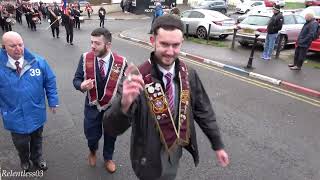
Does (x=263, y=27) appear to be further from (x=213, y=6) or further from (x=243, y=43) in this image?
(x=213, y=6)

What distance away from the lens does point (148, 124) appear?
2602 millimetres

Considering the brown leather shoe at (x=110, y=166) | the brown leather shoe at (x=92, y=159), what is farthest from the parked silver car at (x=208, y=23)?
the brown leather shoe at (x=110, y=166)

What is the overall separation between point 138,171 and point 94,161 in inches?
86.4

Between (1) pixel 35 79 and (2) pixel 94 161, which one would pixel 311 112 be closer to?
(2) pixel 94 161

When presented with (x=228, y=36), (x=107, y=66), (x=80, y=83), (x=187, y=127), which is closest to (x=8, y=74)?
(x=80, y=83)

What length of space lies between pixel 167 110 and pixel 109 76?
6.14 feet

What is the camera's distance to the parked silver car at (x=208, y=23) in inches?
674

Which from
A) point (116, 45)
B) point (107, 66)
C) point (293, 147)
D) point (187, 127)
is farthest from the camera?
point (116, 45)

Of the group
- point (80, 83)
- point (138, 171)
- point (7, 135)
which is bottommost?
point (7, 135)

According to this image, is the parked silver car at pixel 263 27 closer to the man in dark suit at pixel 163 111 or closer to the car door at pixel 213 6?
the man in dark suit at pixel 163 111

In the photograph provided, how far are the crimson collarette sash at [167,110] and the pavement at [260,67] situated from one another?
23.3ft

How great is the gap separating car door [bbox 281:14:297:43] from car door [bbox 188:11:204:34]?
4.34 metres

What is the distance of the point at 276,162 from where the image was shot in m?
5.22

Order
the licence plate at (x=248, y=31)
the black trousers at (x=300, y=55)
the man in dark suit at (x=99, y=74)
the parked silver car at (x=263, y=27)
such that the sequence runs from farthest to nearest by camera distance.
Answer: the licence plate at (x=248, y=31) → the parked silver car at (x=263, y=27) → the black trousers at (x=300, y=55) → the man in dark suit at (x=99, y=74)
